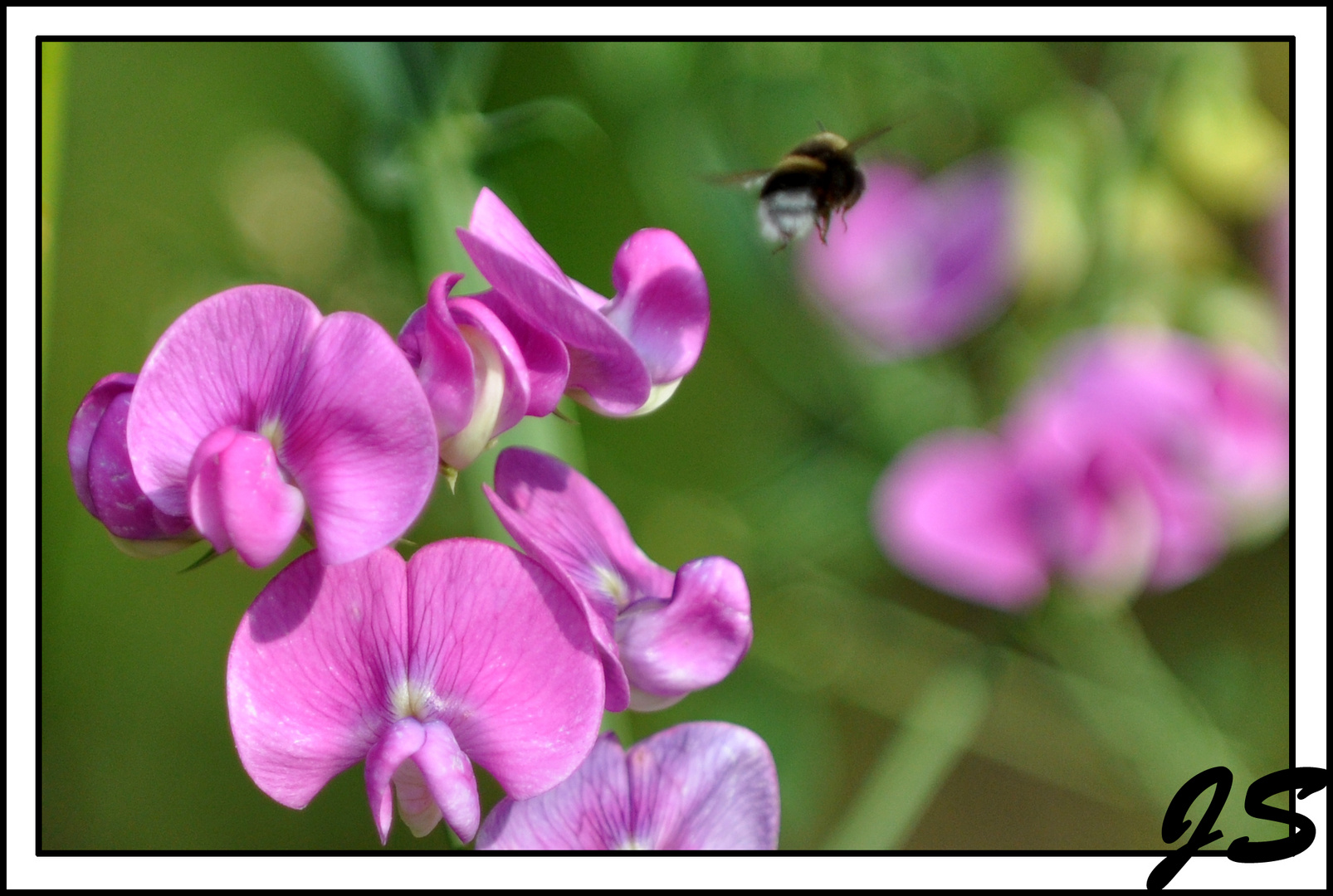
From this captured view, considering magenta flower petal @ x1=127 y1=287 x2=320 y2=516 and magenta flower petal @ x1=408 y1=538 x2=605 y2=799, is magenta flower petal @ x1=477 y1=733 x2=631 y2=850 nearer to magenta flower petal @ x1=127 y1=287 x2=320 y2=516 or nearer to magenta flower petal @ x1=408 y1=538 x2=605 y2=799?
magenta flower petal @ x1=408 y1=538 x2=605 y2=799

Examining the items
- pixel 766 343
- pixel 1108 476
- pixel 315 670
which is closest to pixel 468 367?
pixel 315 670

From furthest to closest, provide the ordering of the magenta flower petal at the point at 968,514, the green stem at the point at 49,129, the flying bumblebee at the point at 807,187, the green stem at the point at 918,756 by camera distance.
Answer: the magenta flower petal at the point at 968,514 < the green stem at the point at 918,756 < the flying bumblebee at the point at 807,187 < the green stem at the point at 49,129

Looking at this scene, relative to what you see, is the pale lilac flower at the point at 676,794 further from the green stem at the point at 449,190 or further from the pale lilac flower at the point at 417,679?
the green stem at the point at 449,190

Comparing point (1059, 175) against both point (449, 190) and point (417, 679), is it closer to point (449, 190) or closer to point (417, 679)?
point (449, 190)

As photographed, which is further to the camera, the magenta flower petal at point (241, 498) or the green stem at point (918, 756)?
the green stem at point (918, 756)

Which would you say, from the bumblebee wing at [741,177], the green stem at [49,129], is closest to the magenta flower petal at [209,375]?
the green stem at [49,129]
